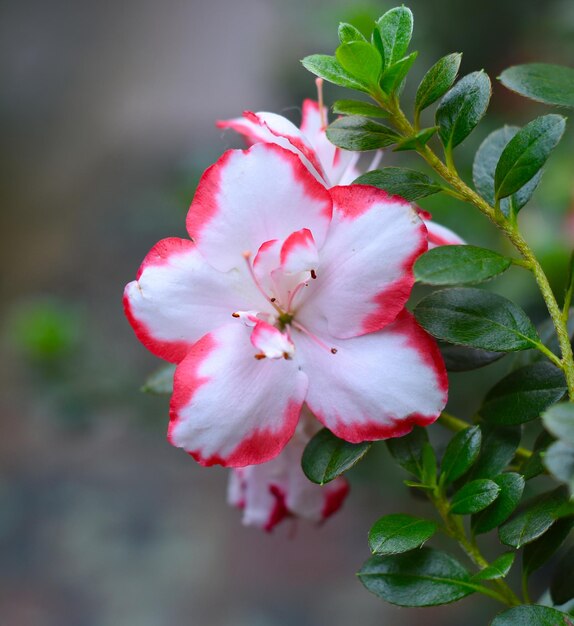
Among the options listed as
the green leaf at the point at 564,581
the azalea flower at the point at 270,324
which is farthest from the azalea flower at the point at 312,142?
the green leaf at the point at 564,581

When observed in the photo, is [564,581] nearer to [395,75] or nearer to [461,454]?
[461,454]

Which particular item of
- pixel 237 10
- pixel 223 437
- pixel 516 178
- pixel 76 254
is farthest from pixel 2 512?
pixel 237 10

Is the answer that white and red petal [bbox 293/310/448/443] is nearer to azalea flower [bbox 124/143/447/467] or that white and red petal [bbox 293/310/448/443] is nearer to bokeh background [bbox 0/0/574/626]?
azalea flower [bbox 124/143/447/467]

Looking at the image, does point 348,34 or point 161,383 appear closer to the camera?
point 348,34

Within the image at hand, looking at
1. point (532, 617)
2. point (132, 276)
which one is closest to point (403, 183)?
point (532, 617)

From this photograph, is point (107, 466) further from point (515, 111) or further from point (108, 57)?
point (108, 57)

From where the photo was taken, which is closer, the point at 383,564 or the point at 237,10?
the point at 383,564

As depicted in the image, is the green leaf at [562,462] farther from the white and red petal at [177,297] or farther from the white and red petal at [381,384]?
the white and red petal at [177,297]
